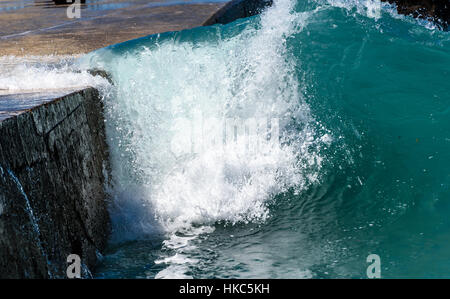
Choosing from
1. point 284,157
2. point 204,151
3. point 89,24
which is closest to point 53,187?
point 204,151

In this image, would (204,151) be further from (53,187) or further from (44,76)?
(53,187)

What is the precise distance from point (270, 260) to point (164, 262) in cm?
64

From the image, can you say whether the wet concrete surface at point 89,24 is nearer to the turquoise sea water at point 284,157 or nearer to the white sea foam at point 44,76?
the white sea foam at point 44,76

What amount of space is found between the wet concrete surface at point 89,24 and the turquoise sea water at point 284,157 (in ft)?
2.82

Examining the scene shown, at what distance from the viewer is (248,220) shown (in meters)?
3.52

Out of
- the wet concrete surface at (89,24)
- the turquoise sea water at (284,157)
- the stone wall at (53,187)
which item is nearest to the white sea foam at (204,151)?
the turquoise sea water at (284,157)

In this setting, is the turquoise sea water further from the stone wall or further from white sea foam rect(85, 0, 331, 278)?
the stone wall

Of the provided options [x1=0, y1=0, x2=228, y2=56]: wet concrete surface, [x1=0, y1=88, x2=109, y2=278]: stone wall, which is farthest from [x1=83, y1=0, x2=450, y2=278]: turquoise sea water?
[x1=0, y1=0, x2=228, y2=56]: wet concrete surface

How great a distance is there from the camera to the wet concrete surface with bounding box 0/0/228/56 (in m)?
4.98

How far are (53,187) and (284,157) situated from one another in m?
1.96

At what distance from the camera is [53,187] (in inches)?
103

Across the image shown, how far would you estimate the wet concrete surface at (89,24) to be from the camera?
4.98 meters

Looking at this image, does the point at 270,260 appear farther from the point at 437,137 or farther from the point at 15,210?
the point at 437,137

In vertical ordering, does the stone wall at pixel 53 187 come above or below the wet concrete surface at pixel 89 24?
below
